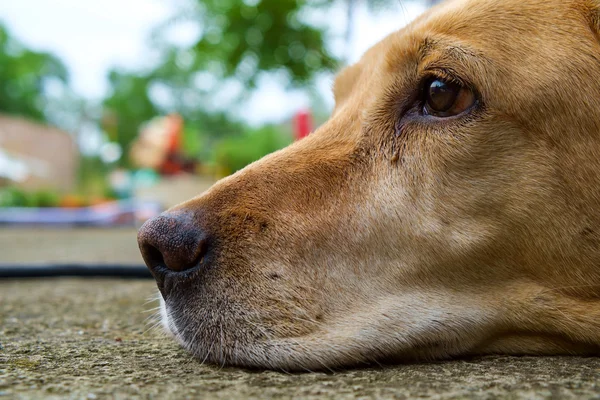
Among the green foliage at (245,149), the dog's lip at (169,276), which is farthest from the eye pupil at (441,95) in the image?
the green foliage at (245,149)

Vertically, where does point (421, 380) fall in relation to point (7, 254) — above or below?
below

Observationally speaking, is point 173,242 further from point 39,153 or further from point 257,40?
point 39,153

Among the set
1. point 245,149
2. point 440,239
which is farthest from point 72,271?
point 245,149

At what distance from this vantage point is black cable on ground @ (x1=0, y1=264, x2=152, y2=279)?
13.1ft

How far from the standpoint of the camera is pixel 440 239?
200cm

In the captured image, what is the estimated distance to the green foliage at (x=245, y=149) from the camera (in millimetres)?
19994

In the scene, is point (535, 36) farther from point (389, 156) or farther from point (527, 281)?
point (527, 281)

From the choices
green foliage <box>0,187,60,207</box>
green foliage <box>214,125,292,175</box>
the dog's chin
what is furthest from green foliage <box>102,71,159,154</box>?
the dog's chin

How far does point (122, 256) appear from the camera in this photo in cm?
686

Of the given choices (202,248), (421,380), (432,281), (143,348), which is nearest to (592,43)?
(432,281)

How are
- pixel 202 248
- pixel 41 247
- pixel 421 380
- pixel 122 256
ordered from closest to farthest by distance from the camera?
pixel 421 380, pixel 202 248, pixel 122 256, pixel 41 247

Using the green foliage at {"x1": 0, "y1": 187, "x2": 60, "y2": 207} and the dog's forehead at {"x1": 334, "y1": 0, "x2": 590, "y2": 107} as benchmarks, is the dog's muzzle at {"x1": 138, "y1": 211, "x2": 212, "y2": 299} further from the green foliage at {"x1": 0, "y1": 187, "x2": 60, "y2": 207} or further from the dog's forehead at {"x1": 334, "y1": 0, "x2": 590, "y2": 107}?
the green foliage at {"x1": 0, "y1": 187, "x2": 60, "y2": 207}

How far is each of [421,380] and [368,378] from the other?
0.16 metres

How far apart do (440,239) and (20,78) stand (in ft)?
163
